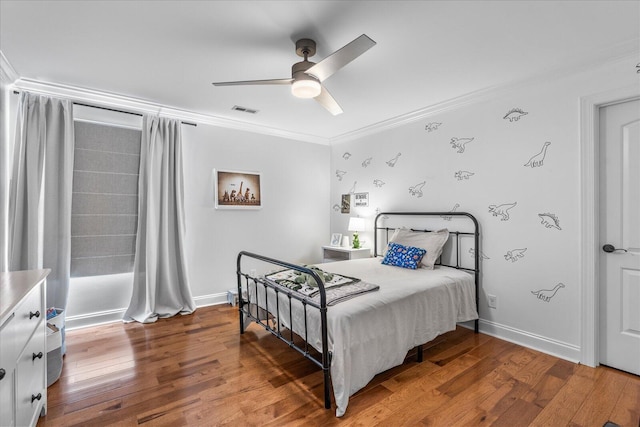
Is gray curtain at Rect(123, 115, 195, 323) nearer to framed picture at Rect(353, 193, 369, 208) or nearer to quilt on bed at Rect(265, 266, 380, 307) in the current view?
quilt on bed at Rect(265, 266, 380, 307)

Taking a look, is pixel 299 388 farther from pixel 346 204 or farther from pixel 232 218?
pixel 346 204

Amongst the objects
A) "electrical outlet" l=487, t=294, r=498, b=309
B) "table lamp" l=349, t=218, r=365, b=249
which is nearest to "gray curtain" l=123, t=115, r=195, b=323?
"table lamp" l=349, t=218, r=365, b=249

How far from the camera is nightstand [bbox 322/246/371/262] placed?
13.9 feet

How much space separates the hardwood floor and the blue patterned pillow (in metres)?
0.77

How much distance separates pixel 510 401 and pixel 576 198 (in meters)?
1.68

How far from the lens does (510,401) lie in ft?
6.59

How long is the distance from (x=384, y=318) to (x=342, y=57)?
68.2 inches

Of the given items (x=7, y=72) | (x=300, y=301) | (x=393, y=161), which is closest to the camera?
(x=300, y=301)

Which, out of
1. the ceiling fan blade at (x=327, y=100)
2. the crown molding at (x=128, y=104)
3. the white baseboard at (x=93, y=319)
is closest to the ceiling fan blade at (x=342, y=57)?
the ceiling fan blade at (x=327, y=100)

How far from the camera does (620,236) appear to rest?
2.39m

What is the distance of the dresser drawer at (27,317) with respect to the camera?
1.38 m

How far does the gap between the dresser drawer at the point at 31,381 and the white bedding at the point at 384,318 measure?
1.48 m

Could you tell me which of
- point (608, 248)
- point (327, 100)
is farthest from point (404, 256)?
point (327, 100)

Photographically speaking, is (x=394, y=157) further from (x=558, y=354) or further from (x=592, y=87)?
(x=558, y=354)
